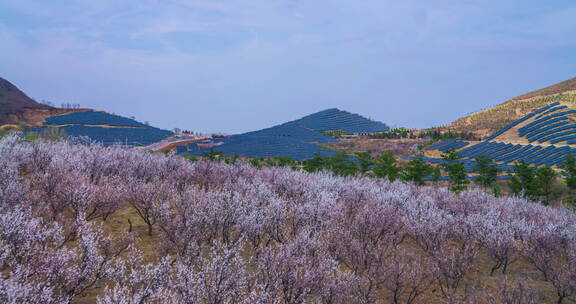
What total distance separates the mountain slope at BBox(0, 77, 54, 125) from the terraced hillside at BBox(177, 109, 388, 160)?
45.9 m

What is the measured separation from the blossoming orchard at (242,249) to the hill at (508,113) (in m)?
78.3

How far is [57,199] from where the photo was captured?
45.8ft

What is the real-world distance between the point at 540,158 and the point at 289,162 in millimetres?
37595

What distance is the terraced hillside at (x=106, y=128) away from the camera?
71188 mm

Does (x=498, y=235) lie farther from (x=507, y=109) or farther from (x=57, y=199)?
(x=507, y=109)

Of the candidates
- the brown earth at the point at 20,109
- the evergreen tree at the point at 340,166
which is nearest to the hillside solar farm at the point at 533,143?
the evergreen tree at the point at 340,166

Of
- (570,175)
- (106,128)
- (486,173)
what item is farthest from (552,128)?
(106,128)

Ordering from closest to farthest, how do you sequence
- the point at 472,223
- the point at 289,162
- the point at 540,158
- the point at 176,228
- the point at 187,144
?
the point at 176,228 < the point at 472,223 < the point at 289,162 < the point at 540,158 < the point at 187,144

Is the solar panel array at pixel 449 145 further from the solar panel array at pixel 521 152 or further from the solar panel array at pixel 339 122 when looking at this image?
the solar panel array at pixel 339 122

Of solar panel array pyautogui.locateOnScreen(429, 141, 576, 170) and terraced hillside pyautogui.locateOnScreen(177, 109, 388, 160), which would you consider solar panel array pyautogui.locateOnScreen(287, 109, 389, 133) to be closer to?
terraced hillside pyautogui.locateOnScreen(177, 109, 388, 160)

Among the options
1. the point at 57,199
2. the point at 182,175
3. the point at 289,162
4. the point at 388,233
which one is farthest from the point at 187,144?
the point at 388,233

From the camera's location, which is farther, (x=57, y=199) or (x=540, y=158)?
(x=540, y=158)

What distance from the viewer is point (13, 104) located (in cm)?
8019

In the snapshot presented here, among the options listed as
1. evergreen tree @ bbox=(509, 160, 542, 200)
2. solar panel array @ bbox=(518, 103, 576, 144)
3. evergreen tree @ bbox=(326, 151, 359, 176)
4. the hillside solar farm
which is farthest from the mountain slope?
solar panel array @ bbox=(518, 103, 576, 144)
